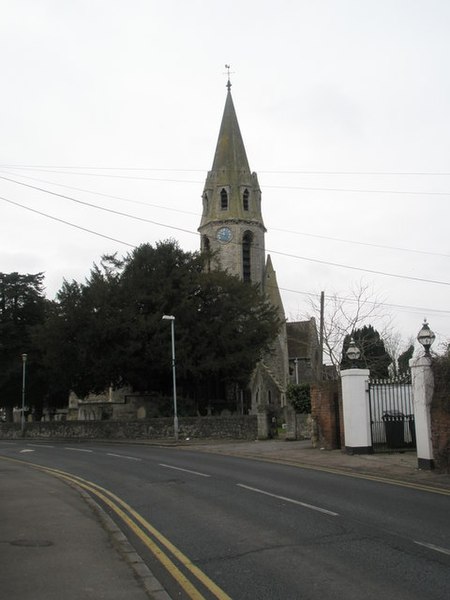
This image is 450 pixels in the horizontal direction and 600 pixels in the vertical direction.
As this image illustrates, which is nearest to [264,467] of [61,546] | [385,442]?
[385,442]

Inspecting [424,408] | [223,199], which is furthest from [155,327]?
[223,199]

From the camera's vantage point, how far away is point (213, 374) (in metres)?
44.8

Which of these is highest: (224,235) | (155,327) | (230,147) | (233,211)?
(230,147)

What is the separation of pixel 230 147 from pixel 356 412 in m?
53.6

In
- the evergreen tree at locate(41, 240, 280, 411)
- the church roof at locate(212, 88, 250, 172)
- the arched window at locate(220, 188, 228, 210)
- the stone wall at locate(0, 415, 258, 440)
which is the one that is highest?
the church roof at locate(212, 88, 250, 172)

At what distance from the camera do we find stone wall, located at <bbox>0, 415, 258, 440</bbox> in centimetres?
3481

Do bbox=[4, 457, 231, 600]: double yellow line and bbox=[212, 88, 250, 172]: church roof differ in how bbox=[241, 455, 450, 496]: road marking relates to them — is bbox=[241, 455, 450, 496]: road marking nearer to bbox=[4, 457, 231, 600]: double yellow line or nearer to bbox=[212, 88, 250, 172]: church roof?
bbox=[4, 457, 231, 600]: double yellow line

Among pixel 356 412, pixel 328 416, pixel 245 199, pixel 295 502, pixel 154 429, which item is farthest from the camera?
pixel 245 199

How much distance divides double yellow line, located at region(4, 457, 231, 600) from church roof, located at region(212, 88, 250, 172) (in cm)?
5795

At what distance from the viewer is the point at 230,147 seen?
69062 mm

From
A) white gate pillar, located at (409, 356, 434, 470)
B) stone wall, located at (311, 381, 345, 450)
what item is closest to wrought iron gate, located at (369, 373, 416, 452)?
stone wall, located at (311, 381, 345, 450)

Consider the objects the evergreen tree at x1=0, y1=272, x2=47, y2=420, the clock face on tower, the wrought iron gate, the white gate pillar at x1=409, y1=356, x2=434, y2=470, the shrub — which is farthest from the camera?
the clock face on tower

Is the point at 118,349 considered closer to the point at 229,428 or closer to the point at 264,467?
the point at 229,428

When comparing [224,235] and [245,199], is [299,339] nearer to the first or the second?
[224,235]
